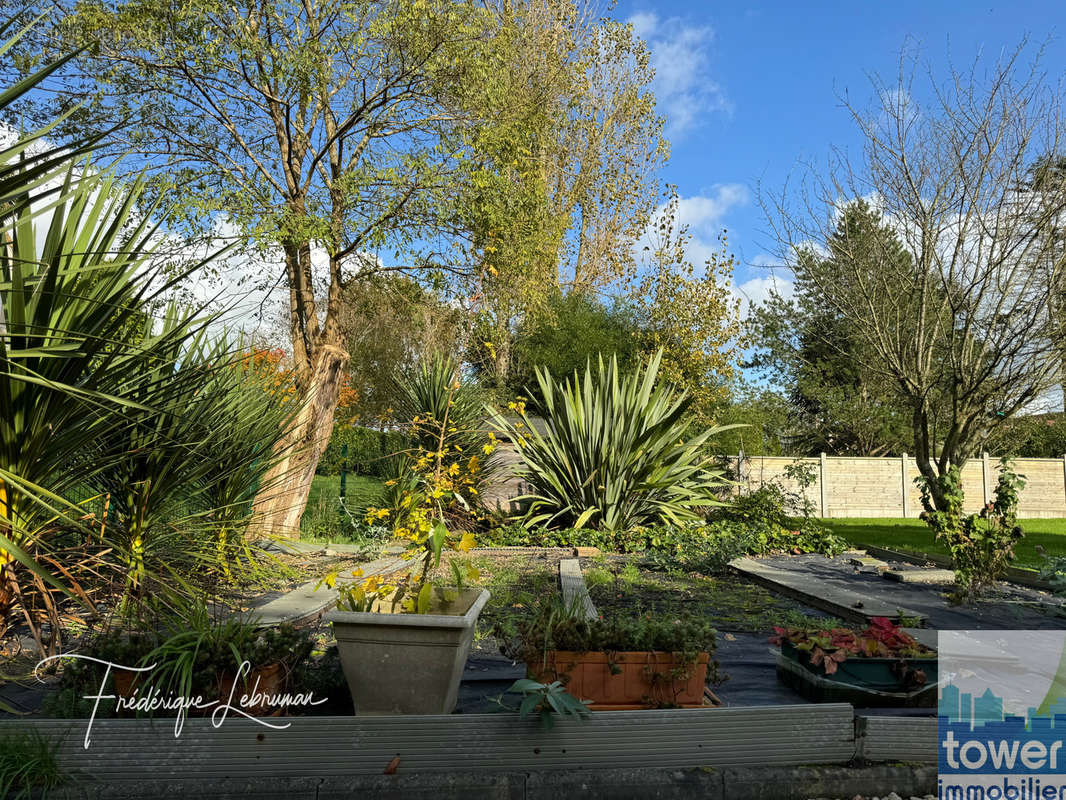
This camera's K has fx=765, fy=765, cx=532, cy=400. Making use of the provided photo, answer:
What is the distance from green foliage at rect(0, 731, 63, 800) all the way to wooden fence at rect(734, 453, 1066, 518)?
17.9 metres

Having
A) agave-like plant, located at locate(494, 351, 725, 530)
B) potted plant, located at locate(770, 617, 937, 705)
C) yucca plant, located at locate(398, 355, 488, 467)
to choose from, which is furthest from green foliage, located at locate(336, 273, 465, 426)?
potted plant, located at locate(770, 617, 937, 705)

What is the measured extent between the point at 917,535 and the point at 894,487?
5.80m

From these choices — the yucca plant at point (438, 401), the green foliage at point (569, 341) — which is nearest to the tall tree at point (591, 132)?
the green foliage at point (569, 341)

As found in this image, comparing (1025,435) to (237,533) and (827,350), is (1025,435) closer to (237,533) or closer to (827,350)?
(827,350)

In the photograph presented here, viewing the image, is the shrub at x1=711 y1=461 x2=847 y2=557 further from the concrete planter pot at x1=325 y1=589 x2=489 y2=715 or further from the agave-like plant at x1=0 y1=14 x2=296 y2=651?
the agave-like plant at x1=0 y1=14 x2=296 y2=651

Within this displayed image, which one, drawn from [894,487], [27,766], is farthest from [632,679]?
[894,487]

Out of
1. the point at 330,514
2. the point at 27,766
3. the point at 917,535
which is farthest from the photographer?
the point at 917,535

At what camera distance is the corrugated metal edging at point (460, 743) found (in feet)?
8.87

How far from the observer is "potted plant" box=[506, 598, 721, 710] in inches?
124

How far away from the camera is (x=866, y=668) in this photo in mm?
3516

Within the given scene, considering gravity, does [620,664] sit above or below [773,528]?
below

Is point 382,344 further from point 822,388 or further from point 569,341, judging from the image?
point 822,388

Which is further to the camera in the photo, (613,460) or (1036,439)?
(1036,439)

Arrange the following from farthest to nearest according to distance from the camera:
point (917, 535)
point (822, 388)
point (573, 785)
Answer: point (822, 388)
point (917, 535)
point (573, 785)
